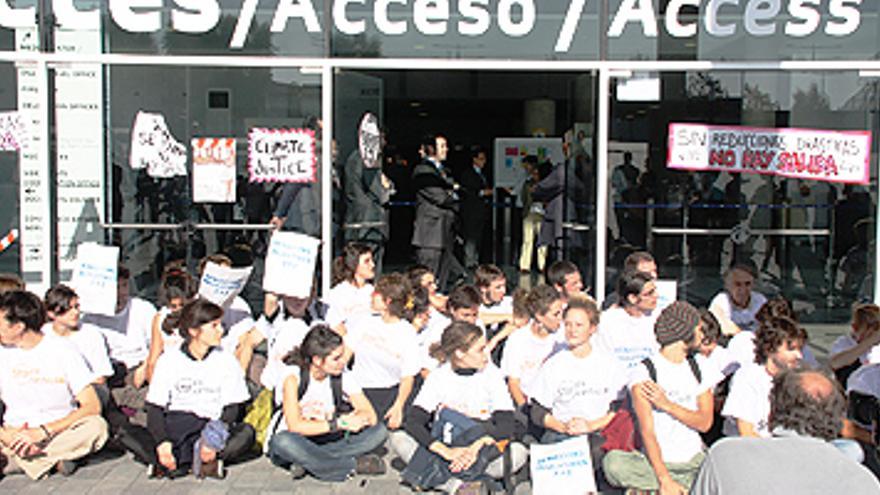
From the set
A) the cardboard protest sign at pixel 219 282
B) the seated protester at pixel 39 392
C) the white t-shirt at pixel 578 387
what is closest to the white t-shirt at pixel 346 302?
the cardboard protest sign at pixel 219 282

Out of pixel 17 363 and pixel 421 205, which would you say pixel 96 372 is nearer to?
pixel 17 363

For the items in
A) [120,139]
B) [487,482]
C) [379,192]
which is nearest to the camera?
[487,482]

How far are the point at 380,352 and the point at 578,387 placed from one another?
4.94ft

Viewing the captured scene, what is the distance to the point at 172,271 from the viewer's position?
7656 millimetres

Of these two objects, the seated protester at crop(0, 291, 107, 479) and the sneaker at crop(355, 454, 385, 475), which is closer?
the seated protester at crop(0, 291, 107, 479)

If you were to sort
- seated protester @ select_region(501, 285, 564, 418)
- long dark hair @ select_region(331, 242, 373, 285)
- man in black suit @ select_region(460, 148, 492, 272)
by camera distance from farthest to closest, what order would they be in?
1. man in black suit @ select_region(460, 148, 492, 272)
2. long dark hair @ select_region(331, 242, 373, 285)
3. seated protester @ select_region(501, 285, 564, 418)

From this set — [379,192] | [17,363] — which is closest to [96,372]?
[17,363]

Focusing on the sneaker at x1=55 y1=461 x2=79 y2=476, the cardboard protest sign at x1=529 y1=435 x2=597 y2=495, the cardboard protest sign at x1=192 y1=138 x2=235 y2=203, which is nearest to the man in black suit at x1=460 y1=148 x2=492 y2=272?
the cardboard protest sign at x1=192 y1=138 x2=235 y2=203

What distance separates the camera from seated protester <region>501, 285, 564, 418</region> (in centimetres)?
664

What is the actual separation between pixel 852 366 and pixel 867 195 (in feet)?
9.04

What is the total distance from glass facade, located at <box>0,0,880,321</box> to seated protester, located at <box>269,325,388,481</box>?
10.1 feet

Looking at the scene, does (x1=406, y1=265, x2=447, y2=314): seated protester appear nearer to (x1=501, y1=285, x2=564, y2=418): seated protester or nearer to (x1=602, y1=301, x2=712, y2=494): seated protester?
(x1=501, y1=285, x2=564, y2=418): seated protester

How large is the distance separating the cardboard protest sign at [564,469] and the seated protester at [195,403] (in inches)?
75.3

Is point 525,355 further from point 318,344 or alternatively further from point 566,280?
point 318,344
